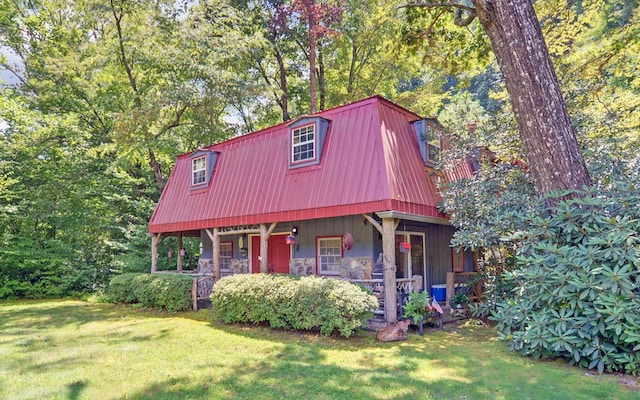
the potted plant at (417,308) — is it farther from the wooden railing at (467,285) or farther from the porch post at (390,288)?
the wooden railing at (467,285)

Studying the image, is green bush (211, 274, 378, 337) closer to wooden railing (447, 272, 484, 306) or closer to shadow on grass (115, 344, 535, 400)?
shadow on grass (115, 344, 535, 400)

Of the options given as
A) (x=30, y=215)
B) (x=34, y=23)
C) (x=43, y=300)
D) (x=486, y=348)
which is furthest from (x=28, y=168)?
(x=486, y=348)

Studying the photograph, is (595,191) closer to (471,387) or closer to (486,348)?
(486,348)

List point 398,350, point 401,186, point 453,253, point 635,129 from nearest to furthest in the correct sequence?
point 398,350 < point 401,186 < point 635,129 < point 453,253

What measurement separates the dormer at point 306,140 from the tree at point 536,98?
4.14m

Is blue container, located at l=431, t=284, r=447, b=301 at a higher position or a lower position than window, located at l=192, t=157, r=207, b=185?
lower

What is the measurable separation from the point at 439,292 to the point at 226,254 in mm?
6963

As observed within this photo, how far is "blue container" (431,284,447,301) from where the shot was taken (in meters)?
9.97

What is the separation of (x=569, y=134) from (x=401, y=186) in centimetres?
301

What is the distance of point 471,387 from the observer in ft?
15.5

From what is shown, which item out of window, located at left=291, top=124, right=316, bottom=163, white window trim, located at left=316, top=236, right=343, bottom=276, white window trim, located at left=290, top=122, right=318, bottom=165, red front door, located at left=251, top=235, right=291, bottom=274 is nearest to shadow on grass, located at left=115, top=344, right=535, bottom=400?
white window trim, located at left=316, top=236, right=343, bottom=276

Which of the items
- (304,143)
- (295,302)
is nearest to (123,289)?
(295,302)

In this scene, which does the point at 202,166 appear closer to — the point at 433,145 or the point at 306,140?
the point at 306,140

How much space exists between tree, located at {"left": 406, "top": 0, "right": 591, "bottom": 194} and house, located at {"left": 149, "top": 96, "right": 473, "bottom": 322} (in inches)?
98.1
